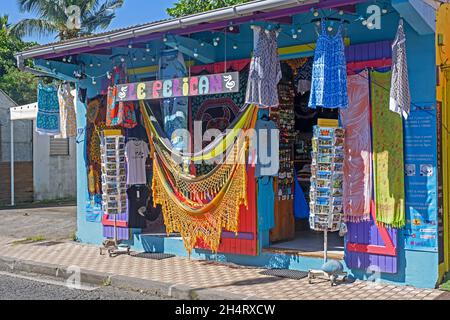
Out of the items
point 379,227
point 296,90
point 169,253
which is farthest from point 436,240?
point 169,253

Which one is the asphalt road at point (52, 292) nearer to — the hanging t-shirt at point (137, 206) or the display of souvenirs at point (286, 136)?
the hanging t-shirt at point (137, 206)

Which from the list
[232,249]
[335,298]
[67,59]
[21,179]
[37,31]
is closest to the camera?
[335,298]

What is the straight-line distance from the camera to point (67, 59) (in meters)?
10.4

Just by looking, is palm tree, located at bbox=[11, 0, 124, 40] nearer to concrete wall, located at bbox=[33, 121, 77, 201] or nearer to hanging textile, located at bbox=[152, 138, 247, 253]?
concrete wall, located at bbox=[33, 121, 77, 201]

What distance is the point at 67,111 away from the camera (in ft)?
34.3

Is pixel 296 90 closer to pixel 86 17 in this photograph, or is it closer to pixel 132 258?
pixel 132 258

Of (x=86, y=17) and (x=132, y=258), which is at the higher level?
(x=86, y=17)

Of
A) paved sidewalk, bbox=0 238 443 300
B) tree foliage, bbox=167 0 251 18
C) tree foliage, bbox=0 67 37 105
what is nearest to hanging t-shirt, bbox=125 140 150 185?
paved sidewalk, bbox=0 238 443 300

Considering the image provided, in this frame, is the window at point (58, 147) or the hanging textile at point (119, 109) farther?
the window at point (58, 147)

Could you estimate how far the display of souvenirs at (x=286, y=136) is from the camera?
864 cm

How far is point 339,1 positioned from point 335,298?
11.0 ft

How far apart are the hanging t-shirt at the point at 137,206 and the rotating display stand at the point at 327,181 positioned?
11.8ft

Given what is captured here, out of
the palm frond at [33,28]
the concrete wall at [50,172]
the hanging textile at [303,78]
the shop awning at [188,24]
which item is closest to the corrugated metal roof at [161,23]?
the shop awning at [188,24]

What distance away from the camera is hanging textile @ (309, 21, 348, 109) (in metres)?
6.77
